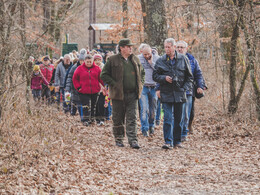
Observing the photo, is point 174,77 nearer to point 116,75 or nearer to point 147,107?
point 116,75

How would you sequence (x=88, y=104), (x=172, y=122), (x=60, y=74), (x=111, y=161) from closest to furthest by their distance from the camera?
1. (x=111, y=161)
2. (x=172, y=122)
3. (x=88, y=104)
4. (x=60, y=74)

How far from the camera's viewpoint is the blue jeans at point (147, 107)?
10.8 m

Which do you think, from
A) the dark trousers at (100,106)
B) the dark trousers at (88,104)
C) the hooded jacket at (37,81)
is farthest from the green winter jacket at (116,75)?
the hooded jacket at (37,81)

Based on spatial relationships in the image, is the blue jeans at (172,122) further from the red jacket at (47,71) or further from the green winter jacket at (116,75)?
the red jacket at (47,71)

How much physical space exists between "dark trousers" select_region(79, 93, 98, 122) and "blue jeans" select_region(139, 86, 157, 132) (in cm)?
179

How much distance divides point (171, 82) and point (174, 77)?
12 cm

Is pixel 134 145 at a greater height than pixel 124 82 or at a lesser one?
lesser

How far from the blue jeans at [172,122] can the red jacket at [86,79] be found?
334 cm

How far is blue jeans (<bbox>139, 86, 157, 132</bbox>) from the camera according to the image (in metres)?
10.8

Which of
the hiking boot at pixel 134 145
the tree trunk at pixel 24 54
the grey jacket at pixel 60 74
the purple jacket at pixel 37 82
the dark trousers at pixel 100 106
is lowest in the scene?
the hiking boot at pixel 134 145

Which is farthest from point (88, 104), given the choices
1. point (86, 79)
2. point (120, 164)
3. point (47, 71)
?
point (47, 71)

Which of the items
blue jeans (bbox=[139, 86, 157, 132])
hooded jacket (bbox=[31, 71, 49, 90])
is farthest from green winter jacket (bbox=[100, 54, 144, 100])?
hooded jacket (bbox=[31, 71, 49, 90])

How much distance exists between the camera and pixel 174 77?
8945mm

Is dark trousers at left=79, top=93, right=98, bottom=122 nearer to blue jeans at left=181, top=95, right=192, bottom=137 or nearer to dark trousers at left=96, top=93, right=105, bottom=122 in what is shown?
dark trousers at left=96, top=93, right=105, bottom=122
